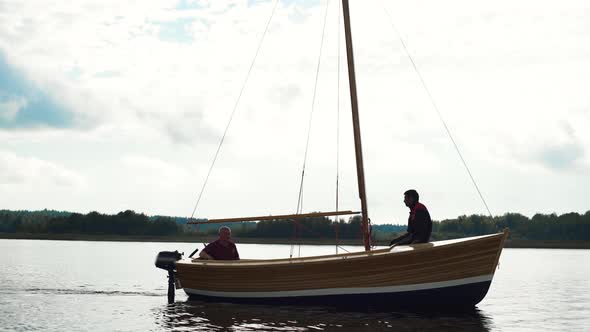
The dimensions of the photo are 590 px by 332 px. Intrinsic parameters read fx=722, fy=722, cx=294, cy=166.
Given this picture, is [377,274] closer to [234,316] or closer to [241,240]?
[234,316]

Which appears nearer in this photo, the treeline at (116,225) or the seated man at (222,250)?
the seated man at (222,250)

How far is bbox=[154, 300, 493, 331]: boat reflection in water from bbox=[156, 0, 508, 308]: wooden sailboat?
0.36 meters

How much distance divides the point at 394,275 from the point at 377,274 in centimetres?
45

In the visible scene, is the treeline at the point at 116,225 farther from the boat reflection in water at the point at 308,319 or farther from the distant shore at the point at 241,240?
the boat reflection in water at the point at 308,319

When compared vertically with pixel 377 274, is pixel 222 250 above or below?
above

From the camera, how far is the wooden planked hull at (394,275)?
18.6 meters

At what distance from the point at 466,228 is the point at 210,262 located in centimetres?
16105

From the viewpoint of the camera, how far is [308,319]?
62.4 ft

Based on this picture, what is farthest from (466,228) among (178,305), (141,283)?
(178,305)

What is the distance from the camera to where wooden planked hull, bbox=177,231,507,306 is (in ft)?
60.9

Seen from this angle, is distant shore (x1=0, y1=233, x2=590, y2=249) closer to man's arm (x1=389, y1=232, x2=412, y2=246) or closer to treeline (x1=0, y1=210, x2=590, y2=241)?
treeline (x1=0, y1=210, x2=590, y2=241)

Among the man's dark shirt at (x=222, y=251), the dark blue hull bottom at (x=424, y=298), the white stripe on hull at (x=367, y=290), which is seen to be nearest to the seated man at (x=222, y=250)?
the man's dark shirt at (x=222, y=251)

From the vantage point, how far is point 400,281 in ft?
62.4

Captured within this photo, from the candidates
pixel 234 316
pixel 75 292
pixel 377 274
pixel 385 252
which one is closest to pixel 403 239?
pixel 385 252
